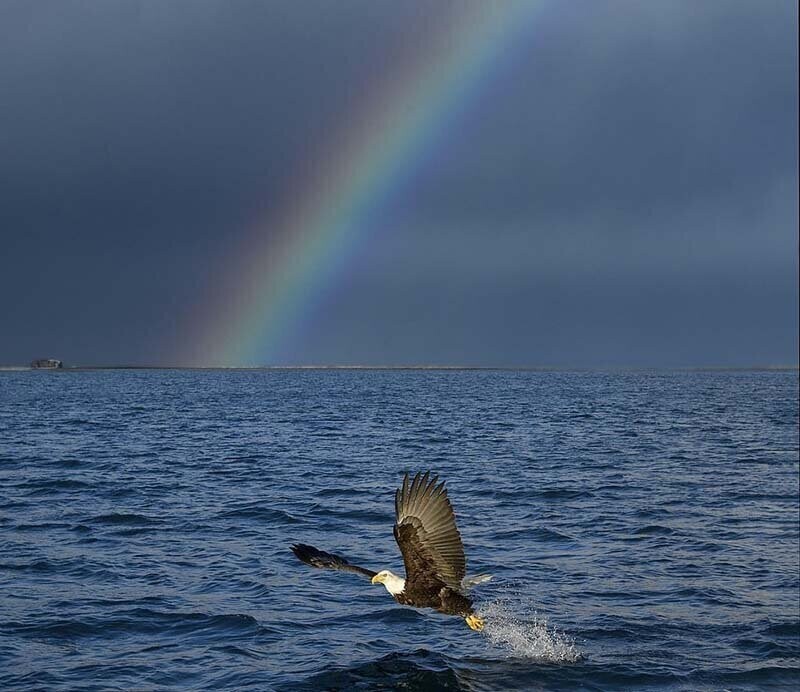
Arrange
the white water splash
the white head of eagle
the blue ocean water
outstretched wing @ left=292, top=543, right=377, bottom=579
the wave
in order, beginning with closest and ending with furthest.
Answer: outstretched wing @ left=292, top=543, right=377, bottom=579 < the white head of eagle < the blue ocean water < the white water splash < the wave

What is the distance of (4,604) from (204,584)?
3333 millimetres

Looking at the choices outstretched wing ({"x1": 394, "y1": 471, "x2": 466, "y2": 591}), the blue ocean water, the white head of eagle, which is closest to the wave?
the blue ocean water

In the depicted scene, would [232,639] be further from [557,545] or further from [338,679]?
[557,545]

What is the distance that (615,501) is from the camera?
89.9 feet

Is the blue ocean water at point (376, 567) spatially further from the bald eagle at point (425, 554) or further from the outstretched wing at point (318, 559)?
the outstretched wing at point (318, 559)

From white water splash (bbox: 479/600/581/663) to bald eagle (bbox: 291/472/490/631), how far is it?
2731mm

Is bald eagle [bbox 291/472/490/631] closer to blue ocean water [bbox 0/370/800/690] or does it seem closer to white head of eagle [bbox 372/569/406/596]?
white head of eagle [bbox 372/569/406/596]

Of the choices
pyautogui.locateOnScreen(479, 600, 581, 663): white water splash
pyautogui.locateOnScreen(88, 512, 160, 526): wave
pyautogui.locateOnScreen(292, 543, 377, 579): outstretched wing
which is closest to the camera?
pyautogui.locateOnScreen(292, 543, 377, 579): outstretched wing

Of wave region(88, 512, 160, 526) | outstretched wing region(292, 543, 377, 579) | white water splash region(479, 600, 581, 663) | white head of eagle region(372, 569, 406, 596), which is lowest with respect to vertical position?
white water splash region(479, 600, 581, 663)

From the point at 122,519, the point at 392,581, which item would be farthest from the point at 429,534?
the point at 122,519

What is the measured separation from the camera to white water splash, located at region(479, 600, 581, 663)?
44.1 feet

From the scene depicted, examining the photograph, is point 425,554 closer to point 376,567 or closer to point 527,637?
point 527,637

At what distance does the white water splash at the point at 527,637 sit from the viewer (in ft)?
44.1

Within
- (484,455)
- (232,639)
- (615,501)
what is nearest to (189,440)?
(484,455)
